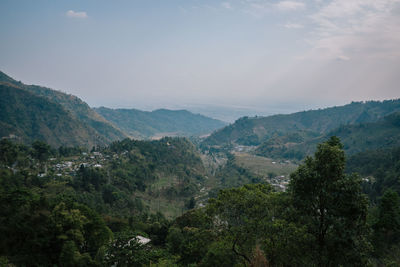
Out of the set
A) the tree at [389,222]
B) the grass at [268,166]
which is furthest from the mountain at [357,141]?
the tree at [389,222]

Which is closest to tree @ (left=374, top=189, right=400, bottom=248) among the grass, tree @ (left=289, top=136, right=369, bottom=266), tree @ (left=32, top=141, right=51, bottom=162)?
tree @ (left=289, top=136, right=369, bottom=266)

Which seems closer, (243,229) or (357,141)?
(243,229)

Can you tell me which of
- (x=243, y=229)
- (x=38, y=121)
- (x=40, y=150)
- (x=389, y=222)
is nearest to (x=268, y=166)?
(x=40, y=150)

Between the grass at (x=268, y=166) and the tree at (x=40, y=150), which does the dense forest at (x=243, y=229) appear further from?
the grass at (x=268, y=166)

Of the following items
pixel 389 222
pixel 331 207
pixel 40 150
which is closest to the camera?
pixel 331 207

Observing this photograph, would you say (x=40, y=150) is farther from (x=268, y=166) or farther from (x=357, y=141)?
(x=357, y=141)

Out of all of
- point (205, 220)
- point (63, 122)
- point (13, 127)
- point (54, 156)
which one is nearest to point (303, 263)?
point (205, 220)
